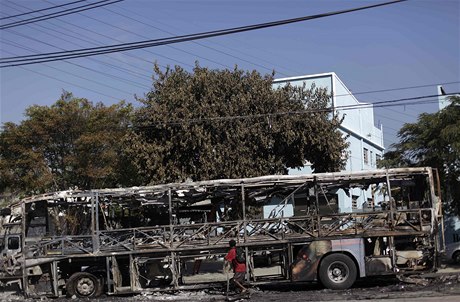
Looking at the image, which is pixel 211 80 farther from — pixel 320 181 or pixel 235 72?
pixel 320 181

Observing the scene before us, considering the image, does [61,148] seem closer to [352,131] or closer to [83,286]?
[83,286]

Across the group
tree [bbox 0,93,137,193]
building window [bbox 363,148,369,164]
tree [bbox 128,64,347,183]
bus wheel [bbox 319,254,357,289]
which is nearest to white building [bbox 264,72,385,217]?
building window [bbox 363,148,369,164]

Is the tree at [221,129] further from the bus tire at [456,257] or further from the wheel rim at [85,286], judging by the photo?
the wheel rim at [85,286]

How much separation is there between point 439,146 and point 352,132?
1710 centimetres

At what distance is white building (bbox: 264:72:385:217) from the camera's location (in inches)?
1350

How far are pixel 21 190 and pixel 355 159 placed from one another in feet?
77.1

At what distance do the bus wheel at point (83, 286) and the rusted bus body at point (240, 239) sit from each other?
31 mm

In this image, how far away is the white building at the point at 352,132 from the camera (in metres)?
34.3

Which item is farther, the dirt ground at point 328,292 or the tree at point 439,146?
the tree at point 439,146

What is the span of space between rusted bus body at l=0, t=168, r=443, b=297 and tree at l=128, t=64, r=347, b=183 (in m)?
6.10

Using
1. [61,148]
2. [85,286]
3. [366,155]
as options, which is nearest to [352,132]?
[366,155]

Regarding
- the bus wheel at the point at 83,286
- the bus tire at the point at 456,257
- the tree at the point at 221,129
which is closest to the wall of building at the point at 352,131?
the tree at the point at 221,129

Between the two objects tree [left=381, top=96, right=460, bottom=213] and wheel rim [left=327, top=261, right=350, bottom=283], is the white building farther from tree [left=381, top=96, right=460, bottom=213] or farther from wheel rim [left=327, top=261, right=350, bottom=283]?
wheel rim [left=327, top=261, right=350, bottom=283]

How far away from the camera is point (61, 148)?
2694 cm
